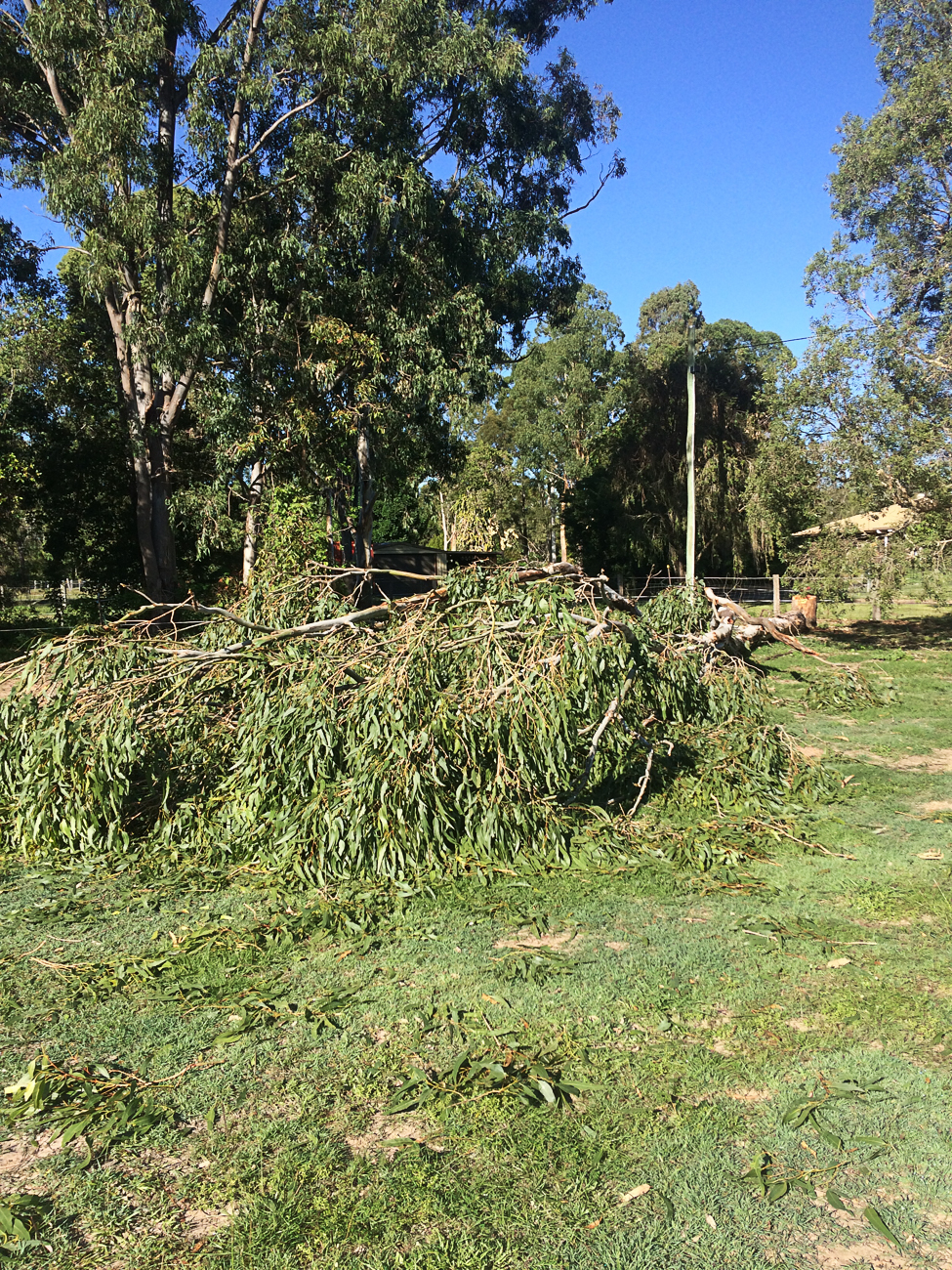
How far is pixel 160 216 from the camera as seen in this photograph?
43.6ft

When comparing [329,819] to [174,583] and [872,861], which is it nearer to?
[872,861]

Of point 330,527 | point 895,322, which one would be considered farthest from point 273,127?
point 895,322

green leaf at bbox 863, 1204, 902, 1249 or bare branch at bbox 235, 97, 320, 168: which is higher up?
bare branch at bbox 235, 97, 320, 168

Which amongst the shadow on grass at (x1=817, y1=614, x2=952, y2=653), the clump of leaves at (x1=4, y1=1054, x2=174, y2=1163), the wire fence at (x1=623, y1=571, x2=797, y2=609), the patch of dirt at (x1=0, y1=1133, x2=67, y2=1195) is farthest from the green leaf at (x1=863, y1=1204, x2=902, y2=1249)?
the wire fence at (x1=623, y1=571, x2=797, y2=609)

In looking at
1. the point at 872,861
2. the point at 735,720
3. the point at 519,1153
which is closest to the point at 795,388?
the point at 735,720

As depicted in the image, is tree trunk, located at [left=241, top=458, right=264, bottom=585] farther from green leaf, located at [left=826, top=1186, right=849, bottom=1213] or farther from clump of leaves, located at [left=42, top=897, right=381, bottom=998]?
green leaf, located at [left=826, top=1186, right=849, bottom=1213]

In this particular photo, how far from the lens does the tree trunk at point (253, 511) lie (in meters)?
14.5

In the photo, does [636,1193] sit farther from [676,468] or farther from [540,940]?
[676,468]

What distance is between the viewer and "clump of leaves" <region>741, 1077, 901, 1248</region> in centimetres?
236

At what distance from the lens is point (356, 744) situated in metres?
4.84

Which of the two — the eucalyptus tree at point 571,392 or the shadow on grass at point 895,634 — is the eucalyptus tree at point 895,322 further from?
the eucalyptus tree at point 571,392

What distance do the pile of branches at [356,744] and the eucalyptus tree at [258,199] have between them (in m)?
9.06

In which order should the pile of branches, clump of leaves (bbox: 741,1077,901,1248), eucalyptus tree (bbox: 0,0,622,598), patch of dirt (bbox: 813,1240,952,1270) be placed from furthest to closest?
eucalyptus tree (bbox: 0,0,622,598) → the pile of branches → clump of leaves (bbox: 741,1077,901,1248) → patch of dirt (bbox: 813,1240,952,1270)

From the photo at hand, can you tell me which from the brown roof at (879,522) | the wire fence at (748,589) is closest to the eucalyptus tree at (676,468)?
the wire fence at (748,589)
